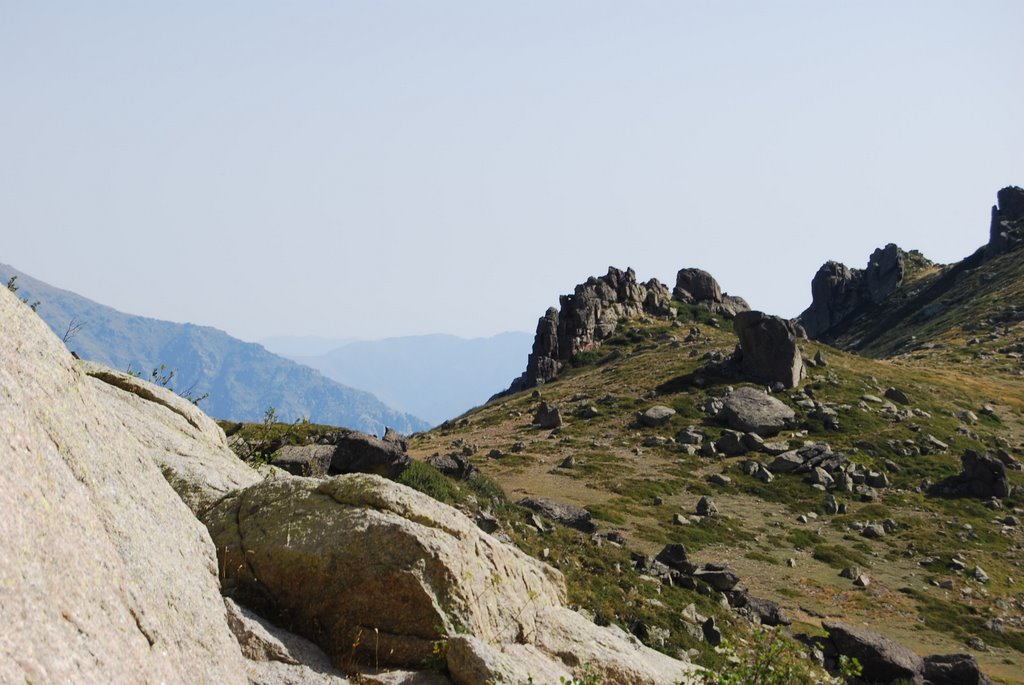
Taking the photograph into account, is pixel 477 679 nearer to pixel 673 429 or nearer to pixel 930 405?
pixel 673 429

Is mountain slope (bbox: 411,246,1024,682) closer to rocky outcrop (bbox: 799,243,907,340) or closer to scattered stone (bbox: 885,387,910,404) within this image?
scattered stone (bbox: 885,387,910,404)

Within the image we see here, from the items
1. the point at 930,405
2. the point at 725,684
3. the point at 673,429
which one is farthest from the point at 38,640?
the point at 930,405

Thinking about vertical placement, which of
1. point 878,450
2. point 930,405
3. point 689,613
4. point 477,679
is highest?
point 930,405

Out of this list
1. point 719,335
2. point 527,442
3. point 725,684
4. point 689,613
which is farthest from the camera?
point 719,335

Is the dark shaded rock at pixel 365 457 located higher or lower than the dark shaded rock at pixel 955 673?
higher

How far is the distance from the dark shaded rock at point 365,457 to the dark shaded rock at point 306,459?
43 cm

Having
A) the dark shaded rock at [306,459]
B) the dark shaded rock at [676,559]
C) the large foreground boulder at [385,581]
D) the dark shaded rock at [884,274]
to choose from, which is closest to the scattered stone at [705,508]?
the dark shaded rock at [676,559]

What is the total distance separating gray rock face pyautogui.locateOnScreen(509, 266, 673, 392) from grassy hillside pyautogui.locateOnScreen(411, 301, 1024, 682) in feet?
36.8

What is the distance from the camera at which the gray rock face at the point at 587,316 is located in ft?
325

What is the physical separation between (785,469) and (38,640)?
54.4 m

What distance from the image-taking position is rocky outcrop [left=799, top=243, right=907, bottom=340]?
154 meters

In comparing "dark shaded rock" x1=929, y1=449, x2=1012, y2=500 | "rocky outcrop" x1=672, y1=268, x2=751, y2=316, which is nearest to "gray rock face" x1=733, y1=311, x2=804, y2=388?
"dark shaded rock" x1=929, y1=449, x2=1012, y2=500

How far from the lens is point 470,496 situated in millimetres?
34000

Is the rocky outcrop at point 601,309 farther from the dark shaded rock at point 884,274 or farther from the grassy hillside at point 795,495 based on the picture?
the dark shaded rock at point 884,274
